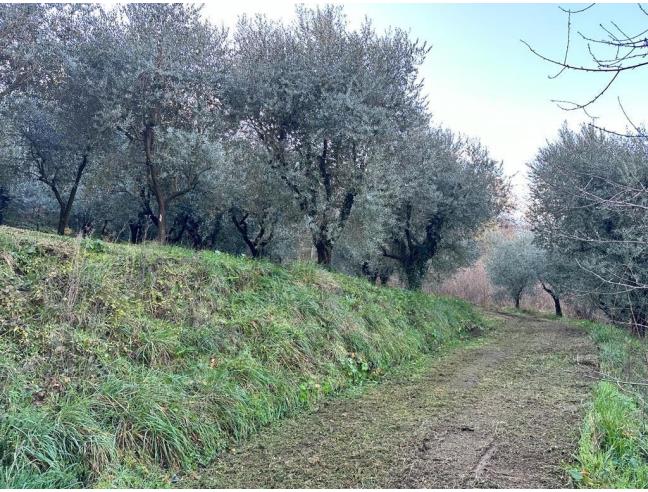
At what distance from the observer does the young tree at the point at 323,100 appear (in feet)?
36.0

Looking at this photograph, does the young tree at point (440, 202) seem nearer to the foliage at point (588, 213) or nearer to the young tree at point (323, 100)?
the foliage at point (588, 213)

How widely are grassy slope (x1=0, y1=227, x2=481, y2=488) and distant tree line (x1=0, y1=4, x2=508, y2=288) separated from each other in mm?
4161

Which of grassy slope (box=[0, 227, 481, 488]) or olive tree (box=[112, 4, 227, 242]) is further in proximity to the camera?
olive tree (box=[112, 4, 227, 242])

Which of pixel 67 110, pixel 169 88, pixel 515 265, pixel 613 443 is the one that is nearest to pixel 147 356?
pixel 613 443

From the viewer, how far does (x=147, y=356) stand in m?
4.98

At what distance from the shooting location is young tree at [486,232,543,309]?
1032 inches

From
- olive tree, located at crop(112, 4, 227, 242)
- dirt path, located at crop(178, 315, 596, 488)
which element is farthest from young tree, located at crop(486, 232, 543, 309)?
dirt path, located at crop(178, 315, 596, 488)

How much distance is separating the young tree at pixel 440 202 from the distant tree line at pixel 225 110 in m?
0.39

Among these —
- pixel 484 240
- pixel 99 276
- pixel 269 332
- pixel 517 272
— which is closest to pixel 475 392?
pixel 269 332

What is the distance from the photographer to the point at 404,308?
11.5 metres

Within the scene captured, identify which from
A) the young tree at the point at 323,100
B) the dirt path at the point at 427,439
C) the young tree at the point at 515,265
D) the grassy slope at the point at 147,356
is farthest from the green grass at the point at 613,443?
the young tree at the point at 515,265

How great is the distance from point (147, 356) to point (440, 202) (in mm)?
13057

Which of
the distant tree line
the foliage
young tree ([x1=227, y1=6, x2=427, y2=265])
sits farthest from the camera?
the foliage

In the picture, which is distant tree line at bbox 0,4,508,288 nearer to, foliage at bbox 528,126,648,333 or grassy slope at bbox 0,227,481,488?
grassy slope at bbox 0,227,481,488
